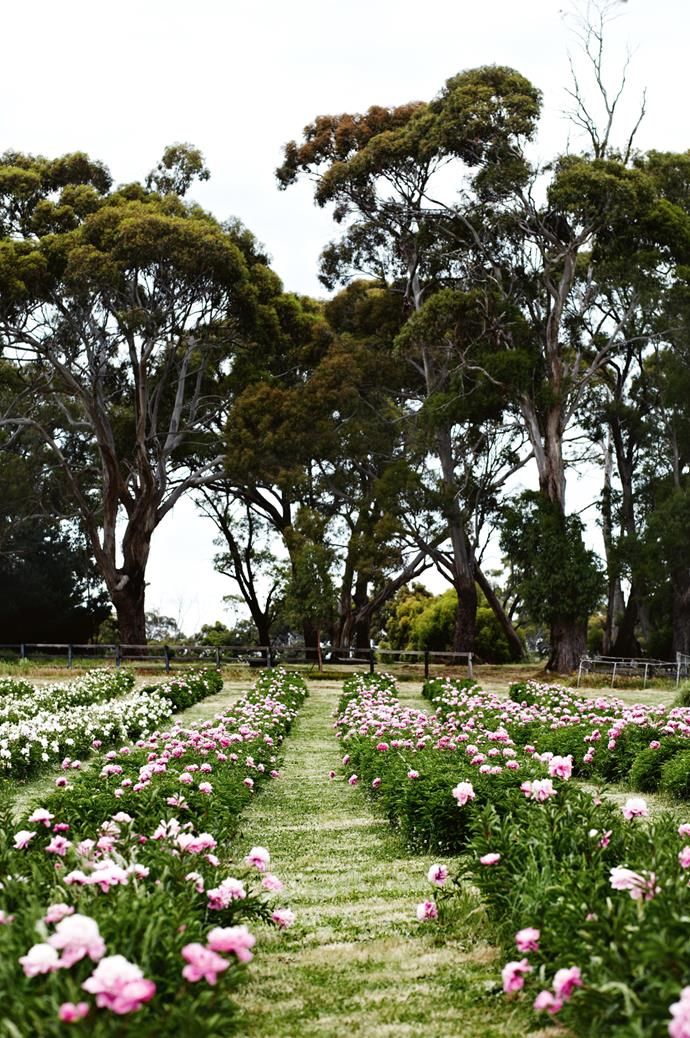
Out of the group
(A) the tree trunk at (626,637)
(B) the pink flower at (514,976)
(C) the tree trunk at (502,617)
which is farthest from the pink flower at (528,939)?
(C) the tree trunk at (502,617)

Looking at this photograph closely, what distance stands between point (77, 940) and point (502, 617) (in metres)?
34.4

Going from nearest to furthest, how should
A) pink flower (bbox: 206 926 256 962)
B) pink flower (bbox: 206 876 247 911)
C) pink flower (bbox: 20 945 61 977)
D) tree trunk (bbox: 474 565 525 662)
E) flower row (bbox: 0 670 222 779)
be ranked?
pink flower (bbox: 20 945 61 977) < pink flower (bbox: 206 926 256 962) < pink flower (bbox: 206 876 247 911) < flower row (bbox: 0 670 222 779) < tree trunk (bbox: 474 565 525 662)

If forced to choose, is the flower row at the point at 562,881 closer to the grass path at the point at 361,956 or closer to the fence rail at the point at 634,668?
the grass path at the point at 361,956

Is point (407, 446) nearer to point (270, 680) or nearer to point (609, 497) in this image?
point (609, 497)

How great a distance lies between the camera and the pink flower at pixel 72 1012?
2.83m

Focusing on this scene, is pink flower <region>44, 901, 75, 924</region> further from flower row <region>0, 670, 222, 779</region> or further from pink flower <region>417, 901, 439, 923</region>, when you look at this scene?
flower row <region>0, 670, 222, 779</region>

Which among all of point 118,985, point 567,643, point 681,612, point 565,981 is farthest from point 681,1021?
point 681,612

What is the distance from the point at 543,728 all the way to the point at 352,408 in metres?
22.9

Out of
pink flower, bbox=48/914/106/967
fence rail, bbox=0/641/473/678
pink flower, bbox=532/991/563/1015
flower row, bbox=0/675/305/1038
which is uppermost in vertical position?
fence rail, bbox=0/641/473/678

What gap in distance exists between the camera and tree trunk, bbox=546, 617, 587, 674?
28188 millimetres

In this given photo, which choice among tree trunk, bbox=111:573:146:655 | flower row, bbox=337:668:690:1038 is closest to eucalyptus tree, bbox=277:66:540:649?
tree trunk, bbox=111:573:146:655

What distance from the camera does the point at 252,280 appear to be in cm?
3366

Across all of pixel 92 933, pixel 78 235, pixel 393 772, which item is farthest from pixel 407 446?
pixel 92 933

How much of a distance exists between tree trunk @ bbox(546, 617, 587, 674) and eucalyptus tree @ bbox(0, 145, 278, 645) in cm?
1211
